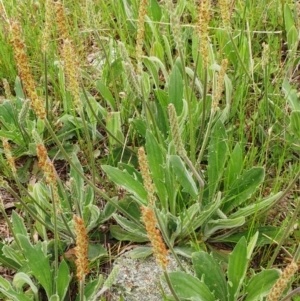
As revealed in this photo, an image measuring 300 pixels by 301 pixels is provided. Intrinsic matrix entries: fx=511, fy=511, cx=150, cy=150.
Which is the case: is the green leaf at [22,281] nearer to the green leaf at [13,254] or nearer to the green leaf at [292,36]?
the green leaf at [13,254]

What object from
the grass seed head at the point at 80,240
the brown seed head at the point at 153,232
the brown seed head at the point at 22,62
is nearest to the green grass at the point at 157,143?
the brown seed head at the point at 22,62

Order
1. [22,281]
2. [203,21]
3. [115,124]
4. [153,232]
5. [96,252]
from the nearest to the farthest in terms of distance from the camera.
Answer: [153,232] → [203,21] → [22,281] → [96,252] → [115,124]

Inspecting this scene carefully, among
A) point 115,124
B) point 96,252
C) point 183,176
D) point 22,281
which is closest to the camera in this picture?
point 22,281

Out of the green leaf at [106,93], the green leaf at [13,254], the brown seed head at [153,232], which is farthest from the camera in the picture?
the green leaf at [106,93]

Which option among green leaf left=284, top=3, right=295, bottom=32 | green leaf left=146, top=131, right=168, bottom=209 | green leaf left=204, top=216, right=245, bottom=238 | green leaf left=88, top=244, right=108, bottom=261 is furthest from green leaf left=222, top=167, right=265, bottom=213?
green leaf left=284, top=3, right=295, bottom=32

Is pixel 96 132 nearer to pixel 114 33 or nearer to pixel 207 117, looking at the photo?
pixel 207 117

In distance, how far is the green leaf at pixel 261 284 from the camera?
1.74 m

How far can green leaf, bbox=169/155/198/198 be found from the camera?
1.96 m

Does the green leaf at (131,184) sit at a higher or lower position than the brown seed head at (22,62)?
Result: lower

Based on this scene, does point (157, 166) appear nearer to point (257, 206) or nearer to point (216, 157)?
point (216, 157)

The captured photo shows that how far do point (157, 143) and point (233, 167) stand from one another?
1.09ft

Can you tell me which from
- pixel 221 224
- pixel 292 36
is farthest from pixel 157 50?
pixel 221 224

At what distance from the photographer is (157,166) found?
2119mm

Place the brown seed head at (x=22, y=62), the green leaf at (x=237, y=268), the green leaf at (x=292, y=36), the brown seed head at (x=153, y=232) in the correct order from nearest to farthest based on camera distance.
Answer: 1. the brown seed head at (x=153, y=232)
2. the brown seed head at (x=22, y=62)
3. the green leaf at (x=237, y=268)
4. the green leaf at (x=292, y=36)
